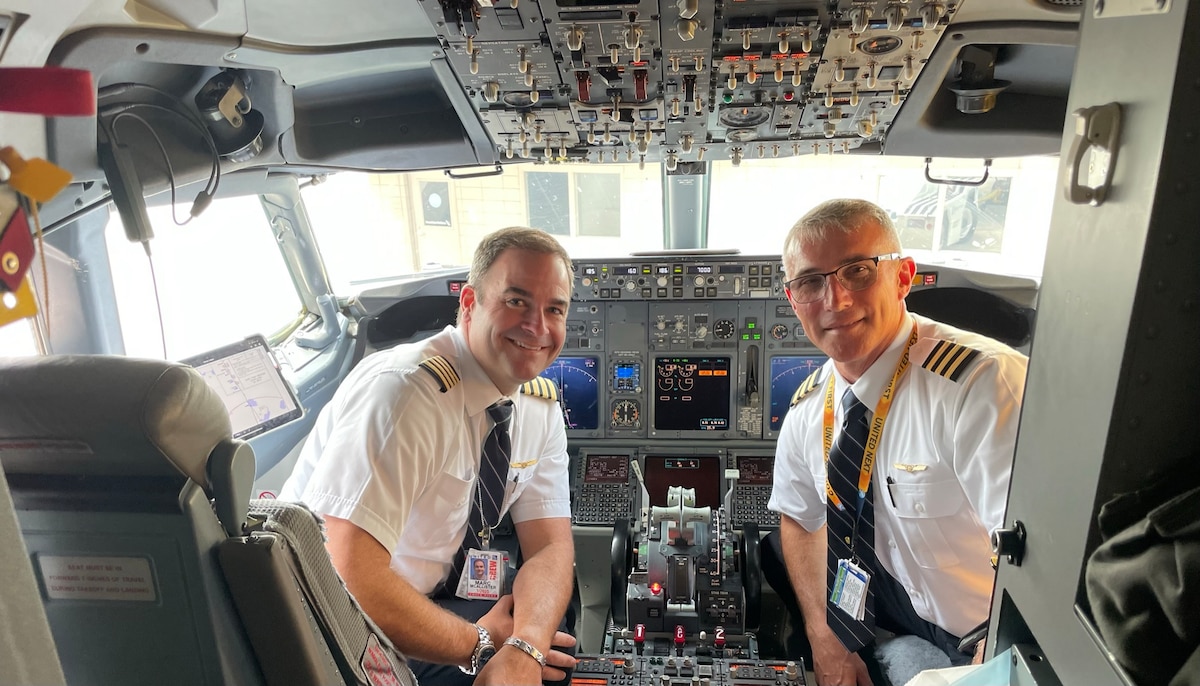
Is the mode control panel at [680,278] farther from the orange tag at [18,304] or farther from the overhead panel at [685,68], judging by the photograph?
the orange tag at [18,304]

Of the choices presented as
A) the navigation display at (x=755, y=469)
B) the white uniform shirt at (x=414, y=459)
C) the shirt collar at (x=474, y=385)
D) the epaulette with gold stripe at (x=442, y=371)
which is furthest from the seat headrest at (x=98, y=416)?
the navigation display at (x=755, y=469)

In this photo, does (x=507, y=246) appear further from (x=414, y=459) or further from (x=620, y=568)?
(x=620, y=568)

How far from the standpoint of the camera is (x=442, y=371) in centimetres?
186

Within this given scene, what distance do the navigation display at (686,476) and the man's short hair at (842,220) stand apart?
1.78 m

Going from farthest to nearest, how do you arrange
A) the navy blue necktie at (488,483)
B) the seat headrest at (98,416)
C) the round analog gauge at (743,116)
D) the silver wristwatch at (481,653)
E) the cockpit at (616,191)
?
the round analog gauge at (743,116) → the navy blue necktie at (488,483) → the silver wristwatch at (481,653) → the cockpit at (616,191) → the seat headrest at (98,416)

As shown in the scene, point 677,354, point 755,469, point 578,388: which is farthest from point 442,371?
point 755,469

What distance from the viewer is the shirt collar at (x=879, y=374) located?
6.02ft

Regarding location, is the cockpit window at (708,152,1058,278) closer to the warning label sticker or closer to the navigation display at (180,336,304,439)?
the navigation display at (180,336,304,439)

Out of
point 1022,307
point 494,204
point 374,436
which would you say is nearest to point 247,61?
point 374,436

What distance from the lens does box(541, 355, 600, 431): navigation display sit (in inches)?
135

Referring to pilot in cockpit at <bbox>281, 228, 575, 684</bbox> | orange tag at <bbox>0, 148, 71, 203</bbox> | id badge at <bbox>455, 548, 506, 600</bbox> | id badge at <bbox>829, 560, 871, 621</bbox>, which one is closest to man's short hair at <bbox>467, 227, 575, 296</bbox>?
pilot in cockpit at <bbox>281, 228, 575, 684</bbox>

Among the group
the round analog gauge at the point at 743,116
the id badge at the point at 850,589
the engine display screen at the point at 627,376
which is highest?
the round analog gauge at the point at 743,116

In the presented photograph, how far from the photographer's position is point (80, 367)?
722 mm

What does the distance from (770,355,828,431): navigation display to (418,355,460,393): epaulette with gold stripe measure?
A: 1.96 metres
